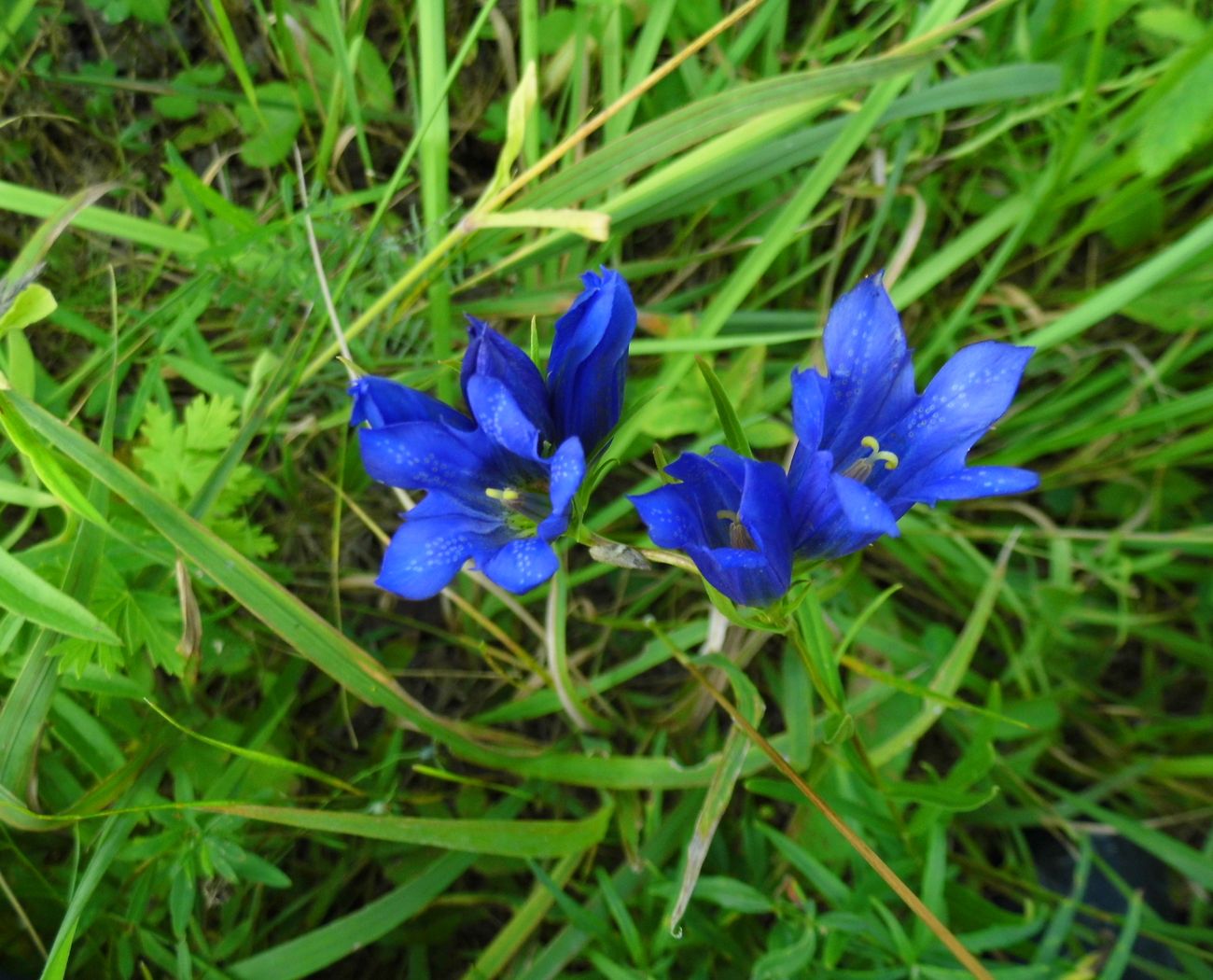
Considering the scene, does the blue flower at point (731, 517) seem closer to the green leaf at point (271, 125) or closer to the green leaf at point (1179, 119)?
the green leaf at point (1179, 119)

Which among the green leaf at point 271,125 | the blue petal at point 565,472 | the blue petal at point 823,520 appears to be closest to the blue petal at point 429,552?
the blue petal at point 565,472

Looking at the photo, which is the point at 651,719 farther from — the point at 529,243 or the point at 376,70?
the point at 376,70

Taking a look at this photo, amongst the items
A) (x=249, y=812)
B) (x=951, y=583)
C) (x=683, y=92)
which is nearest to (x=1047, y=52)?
(x=683, y=92)

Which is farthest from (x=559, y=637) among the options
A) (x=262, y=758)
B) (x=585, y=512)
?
(x=262, y=758)

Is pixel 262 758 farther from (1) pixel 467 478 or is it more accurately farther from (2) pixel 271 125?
(2) pixel 271 125

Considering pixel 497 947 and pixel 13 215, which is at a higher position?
pixel 13 215

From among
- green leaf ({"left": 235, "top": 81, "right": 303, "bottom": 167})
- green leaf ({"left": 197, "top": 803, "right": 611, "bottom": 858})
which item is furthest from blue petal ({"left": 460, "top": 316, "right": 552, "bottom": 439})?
green leaf ({"left": 235, "top": 81, "right": 303, "bottom": 167})
